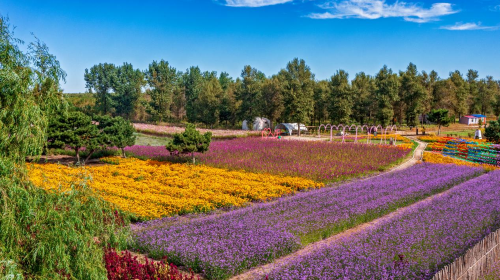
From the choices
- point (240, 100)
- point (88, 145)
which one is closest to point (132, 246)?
point (88, 145)

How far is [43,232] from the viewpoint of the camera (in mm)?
5145

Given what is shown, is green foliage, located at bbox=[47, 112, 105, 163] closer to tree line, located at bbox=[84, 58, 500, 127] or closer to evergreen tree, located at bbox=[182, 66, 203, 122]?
tree line, located at bbox=[84, 58, 500, 127]

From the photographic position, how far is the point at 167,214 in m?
13.4

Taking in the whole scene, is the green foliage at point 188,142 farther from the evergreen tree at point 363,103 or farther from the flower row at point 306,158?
the evergreen tree at point 363,103

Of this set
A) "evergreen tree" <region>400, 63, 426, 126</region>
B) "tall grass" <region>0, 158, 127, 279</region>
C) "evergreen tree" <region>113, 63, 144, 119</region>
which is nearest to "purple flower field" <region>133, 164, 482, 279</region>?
"tall grass" <region>0, 158, 127, 279</region>

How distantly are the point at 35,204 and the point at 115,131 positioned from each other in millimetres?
20458

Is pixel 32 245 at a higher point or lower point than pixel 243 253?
higher

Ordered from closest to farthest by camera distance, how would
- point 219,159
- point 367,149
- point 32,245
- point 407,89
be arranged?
point 32,245, point 219,159, point 367,149, point 407,89

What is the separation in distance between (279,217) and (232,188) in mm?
5332

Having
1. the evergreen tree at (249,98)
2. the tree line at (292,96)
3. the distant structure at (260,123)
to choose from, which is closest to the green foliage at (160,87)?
the tree line at (292,96)

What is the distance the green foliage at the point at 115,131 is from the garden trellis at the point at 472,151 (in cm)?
2484

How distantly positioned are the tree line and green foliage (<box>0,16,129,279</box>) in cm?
2968

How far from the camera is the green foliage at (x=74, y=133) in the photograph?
22125 millimetres

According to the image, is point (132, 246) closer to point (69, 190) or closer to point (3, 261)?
point (69, 190)
